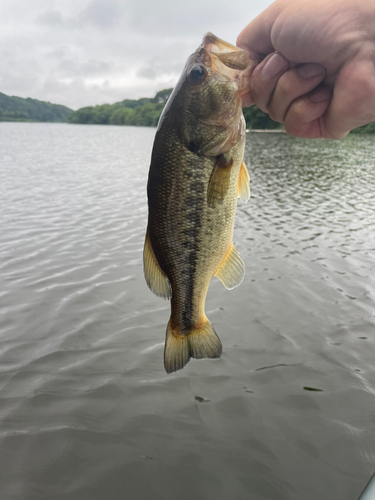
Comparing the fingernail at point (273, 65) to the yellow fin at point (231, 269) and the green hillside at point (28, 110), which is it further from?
the green hillside at point (28, 110)

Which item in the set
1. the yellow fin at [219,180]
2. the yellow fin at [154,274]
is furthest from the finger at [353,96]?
the yellow fin at [154,274]

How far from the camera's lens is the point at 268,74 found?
93.4 inches

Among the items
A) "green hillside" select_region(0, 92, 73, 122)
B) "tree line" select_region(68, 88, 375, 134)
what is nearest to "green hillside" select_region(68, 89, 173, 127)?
"tree line" select_region(68, 88, 375, 134)

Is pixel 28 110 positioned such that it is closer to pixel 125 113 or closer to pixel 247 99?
pixel 125 113

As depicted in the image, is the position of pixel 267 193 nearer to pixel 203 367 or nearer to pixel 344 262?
pixel 344 262

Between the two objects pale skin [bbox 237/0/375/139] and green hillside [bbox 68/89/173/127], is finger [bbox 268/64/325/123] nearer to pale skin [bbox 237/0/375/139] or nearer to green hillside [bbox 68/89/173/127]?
pale skin [bbox 237/0/375/139]

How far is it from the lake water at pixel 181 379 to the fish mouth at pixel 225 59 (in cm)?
346

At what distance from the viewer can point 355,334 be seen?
5.89m

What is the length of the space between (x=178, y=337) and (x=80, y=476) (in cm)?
199

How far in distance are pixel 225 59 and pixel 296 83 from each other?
1.69ft

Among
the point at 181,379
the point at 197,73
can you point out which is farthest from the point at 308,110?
the point at 181,379

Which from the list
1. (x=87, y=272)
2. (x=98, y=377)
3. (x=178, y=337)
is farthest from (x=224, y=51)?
(x=87, y=272)

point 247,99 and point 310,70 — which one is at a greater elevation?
point 310,70

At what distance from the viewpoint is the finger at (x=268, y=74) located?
7.75 feet
